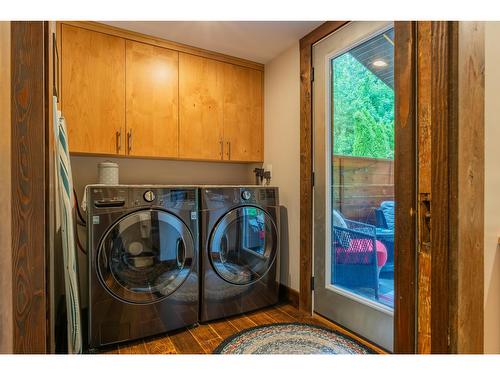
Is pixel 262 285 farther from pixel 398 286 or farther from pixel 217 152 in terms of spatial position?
pixel 398 286

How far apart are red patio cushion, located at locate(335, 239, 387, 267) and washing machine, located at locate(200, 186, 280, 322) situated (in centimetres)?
56

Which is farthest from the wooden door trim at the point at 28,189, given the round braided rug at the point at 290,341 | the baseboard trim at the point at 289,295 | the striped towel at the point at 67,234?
the baseboard trim at the point at 289,295

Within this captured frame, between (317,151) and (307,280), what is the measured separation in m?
1.07

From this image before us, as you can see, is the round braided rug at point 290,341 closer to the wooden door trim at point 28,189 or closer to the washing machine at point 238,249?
the washing machine at point 238,249

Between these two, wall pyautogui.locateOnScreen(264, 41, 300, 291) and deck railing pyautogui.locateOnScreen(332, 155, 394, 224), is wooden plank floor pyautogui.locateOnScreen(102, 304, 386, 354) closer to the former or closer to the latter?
wall pyautogui.locateOnScreen(264, 41, 300, 291)

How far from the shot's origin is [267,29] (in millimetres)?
2068

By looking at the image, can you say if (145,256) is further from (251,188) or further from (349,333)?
(349,333)

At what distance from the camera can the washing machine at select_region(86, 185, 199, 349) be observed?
5.31 ft

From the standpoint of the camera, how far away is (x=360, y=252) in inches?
72.9

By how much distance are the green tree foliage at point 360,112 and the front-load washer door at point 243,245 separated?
848 millimetres

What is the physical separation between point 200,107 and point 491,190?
2.10m

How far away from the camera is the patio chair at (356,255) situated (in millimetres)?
1752

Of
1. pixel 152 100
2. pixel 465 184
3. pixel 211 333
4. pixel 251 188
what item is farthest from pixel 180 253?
pixel 465 184
